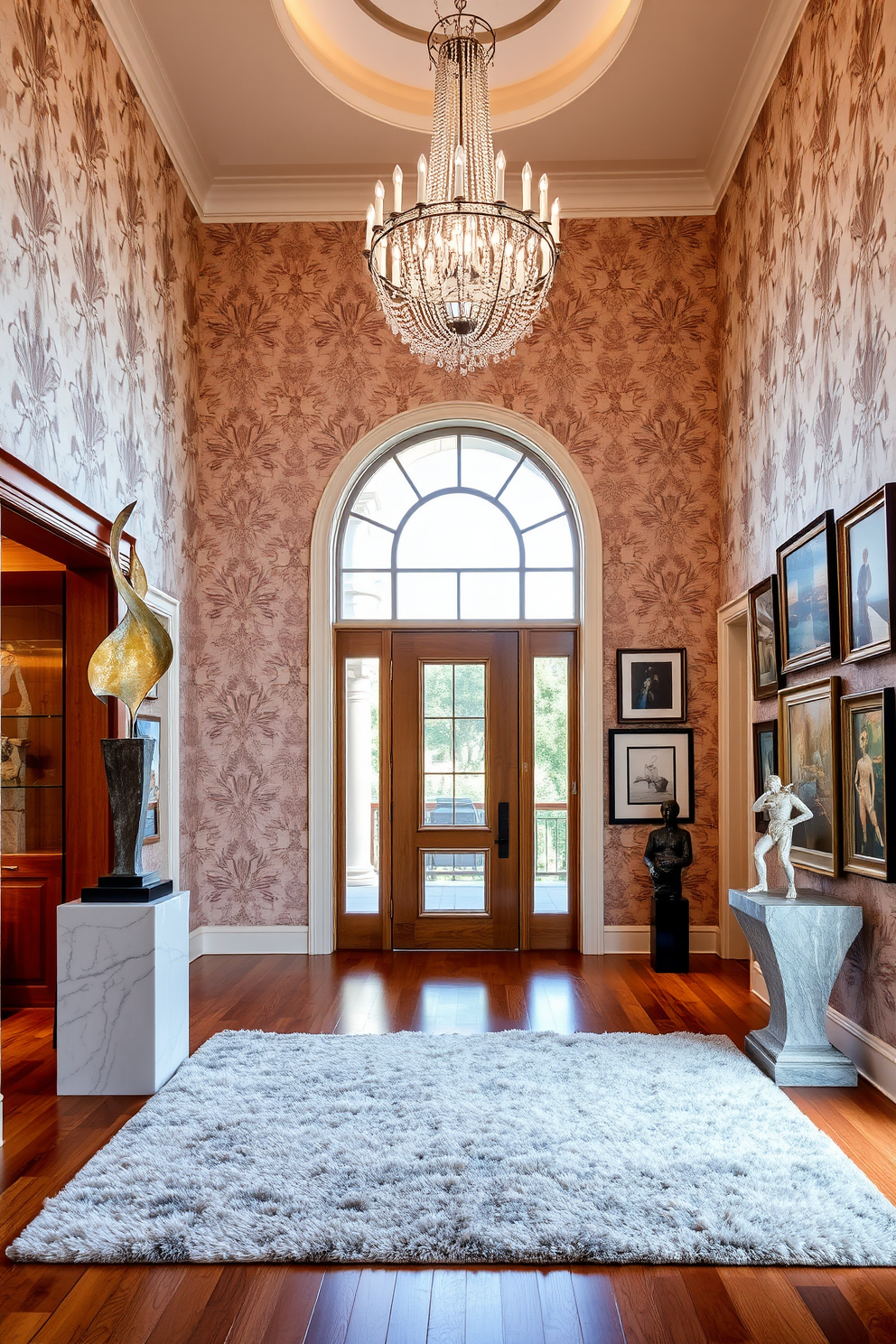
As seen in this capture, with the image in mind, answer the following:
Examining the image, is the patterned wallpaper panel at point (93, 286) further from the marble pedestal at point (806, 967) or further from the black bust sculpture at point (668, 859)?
the marble pedestal at point (806, 967)

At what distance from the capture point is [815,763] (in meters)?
5.11

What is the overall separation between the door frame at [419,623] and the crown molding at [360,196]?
5.46 ft

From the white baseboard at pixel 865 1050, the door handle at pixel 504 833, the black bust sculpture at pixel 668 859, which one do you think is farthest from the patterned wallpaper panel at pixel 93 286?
the white baseboard at pixel 865 1050

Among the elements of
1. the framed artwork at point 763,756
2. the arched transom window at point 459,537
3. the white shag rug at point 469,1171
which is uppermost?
the arched transom window at point 459,537

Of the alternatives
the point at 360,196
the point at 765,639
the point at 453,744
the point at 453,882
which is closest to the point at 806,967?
the point at 765,639

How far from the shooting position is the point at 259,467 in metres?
7.56

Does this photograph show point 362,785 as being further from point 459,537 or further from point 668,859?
point 668,859

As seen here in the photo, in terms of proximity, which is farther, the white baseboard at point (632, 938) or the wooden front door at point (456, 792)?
the wooden front door at point (456, 792)

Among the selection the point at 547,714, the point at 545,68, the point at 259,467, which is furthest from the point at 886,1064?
the point at 545,68

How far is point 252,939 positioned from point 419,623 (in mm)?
2612

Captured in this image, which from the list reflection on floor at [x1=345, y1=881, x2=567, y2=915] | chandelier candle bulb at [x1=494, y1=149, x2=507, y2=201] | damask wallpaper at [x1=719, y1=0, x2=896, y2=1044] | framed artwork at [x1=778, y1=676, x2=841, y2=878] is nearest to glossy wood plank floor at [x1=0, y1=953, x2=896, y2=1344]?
framed artwork at [x1=778, y1=676, x2=841, y2=878]

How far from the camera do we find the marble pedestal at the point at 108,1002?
13.9ft

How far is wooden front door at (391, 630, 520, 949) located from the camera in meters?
7.43

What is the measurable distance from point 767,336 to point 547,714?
3.02 metres
